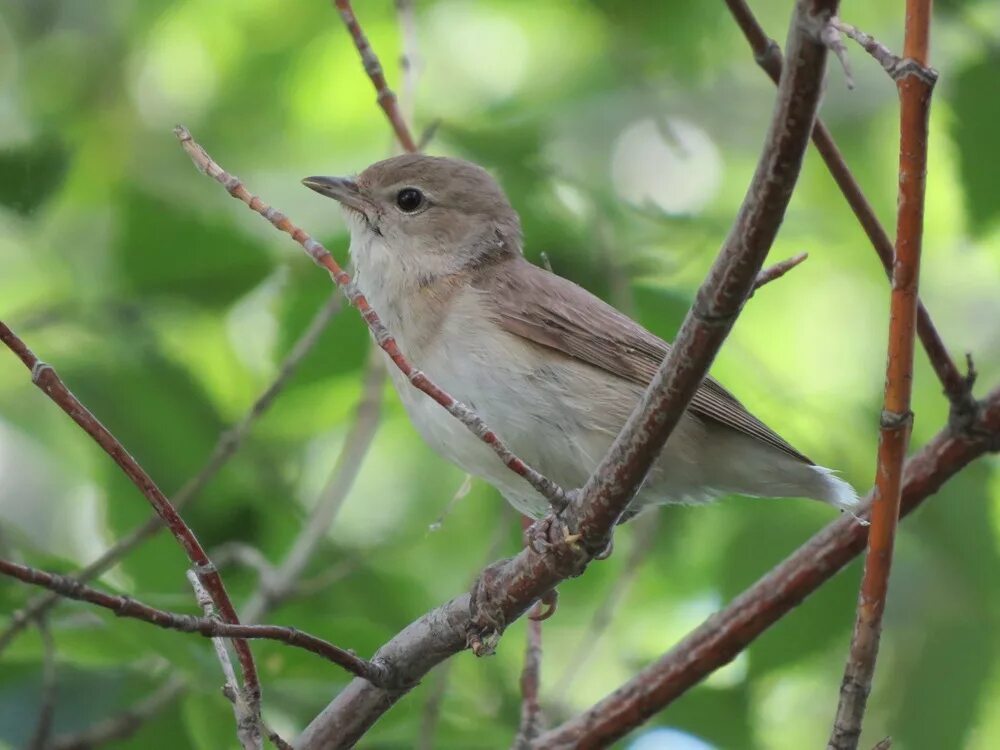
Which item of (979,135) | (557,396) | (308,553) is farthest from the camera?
(308,553)

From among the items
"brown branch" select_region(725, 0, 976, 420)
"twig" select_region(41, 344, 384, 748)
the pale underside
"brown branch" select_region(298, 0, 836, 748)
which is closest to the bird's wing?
the pale underside

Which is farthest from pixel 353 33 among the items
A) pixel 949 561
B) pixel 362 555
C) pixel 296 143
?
pixel 296 143

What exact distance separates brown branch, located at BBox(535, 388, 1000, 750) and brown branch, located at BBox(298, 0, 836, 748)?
758mm

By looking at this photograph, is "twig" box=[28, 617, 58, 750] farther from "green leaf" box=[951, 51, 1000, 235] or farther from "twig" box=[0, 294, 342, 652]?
"green leaf" box=[951, 51, 1000, 235]

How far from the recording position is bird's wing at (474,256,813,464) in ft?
13.7

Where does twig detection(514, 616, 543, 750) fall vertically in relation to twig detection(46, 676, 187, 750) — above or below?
below

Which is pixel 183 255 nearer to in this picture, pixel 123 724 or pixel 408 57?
pixel 408 57

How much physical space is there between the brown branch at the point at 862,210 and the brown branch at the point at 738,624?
0.21 metres

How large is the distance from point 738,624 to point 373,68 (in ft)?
6.14

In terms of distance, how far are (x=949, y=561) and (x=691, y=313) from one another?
2.51m

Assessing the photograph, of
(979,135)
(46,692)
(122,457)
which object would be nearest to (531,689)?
(46,692)

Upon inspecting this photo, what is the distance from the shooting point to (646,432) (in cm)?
245

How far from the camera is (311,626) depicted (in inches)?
150

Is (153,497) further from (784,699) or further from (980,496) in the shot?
(784,699)
